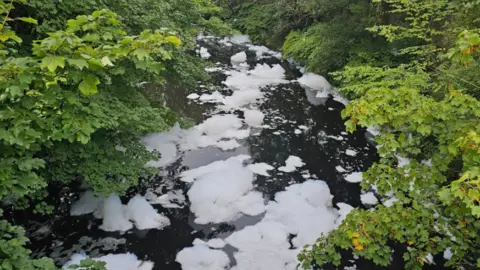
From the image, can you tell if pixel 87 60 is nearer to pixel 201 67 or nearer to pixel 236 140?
pixel 201 67

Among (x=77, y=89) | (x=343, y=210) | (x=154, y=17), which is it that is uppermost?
(x=77, y=89)

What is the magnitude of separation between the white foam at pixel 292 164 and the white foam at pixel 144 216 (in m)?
2.67

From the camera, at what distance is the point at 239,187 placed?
618 centimetres

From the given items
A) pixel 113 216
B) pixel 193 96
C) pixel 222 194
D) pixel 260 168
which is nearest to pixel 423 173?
pixel 222 194

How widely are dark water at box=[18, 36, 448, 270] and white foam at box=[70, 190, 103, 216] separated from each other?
0.10 metres

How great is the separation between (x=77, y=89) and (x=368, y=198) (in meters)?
5.35

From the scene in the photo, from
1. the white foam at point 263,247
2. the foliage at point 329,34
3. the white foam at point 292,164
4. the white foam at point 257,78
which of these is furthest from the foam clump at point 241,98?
the white foam at point 263,247

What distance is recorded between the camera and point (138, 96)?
203 inches

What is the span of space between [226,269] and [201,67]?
3.90 m

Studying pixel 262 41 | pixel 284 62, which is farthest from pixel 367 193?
pixel 262 41

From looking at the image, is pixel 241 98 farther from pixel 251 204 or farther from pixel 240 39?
pixel 240 39

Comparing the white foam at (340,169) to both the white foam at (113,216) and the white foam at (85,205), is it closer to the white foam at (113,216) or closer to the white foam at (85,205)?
the white foam at (113,216)

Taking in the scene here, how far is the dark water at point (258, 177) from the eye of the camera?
188 inches

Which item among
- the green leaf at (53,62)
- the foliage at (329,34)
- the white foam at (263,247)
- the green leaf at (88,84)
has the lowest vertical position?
the white foam at (263,247)
